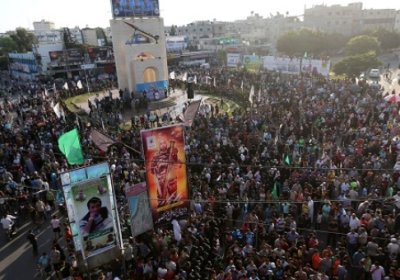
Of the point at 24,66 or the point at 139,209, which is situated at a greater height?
the point at 24,66

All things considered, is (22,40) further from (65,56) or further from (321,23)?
(321,23)

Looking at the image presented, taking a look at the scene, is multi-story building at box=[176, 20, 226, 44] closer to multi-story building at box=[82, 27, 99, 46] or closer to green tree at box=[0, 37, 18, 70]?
multi-story building at box=[82, 27, 99, 46]

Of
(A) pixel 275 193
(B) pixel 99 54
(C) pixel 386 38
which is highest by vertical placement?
(B) pixel 99 54

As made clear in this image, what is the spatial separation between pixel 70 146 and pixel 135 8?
24.1 metres

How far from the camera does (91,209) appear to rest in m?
10.0

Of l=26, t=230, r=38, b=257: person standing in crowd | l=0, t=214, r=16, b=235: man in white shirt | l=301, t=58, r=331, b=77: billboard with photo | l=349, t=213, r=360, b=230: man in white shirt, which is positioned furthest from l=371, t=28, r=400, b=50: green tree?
l=26, t=230, r=38, b=257: person standing in crowd

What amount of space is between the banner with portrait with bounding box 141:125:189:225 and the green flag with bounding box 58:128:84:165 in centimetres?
259

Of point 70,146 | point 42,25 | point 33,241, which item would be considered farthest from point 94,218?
point 42,25

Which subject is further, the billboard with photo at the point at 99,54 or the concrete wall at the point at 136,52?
the billboard with photo at the point at 99,54

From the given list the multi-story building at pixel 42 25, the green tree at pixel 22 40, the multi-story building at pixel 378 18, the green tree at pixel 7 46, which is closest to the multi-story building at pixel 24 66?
the green tree at pixel 22 40

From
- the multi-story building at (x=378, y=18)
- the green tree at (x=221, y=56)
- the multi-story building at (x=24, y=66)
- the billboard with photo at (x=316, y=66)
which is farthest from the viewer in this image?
the multi-story building at (x=378, y=18)

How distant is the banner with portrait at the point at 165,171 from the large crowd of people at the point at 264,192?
0.55 meters

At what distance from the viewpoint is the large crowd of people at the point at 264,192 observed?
9.64 m

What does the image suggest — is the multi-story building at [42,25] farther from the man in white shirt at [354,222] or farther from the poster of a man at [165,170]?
the man in white shirt at [354,222]
